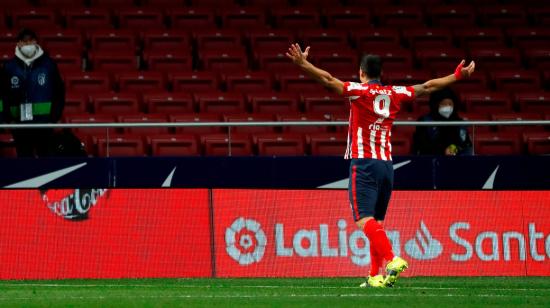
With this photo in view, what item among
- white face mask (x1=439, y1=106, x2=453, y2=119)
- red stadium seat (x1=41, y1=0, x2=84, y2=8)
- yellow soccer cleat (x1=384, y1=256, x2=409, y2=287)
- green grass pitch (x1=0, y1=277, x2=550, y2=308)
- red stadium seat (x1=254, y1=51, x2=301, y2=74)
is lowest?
green grass pitch (x1=0, y1=277, x2=550, y2=308)

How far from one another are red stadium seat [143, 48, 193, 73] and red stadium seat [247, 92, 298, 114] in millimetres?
1675

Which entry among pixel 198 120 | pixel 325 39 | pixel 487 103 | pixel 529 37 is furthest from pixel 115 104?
pixel 529 37

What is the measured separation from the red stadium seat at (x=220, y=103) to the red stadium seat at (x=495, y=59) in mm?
4663

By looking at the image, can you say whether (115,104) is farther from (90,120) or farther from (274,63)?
(274,63)

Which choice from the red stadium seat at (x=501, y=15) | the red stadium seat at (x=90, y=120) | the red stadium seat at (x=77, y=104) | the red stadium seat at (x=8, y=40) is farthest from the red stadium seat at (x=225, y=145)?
the red stadium seat at (x=501, y=15)

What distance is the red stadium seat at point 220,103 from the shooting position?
18.2m

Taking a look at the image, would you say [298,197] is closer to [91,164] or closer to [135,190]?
[135,190]

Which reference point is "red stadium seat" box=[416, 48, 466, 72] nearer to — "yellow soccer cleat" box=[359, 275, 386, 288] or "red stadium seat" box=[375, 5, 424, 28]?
"red stadium seat" box=[375, 5, 424, 28]

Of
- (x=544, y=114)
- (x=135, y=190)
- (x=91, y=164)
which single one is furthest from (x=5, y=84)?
(x=544, y=114)

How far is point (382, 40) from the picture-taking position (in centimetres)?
2073

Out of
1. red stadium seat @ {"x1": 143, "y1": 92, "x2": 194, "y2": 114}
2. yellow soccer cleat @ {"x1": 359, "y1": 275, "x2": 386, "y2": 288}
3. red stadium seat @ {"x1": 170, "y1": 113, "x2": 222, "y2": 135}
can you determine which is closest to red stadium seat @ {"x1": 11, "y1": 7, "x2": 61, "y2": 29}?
red stadium seat @ {"x1": 143, "y1": 92, "x2": 194, "y2": 114}

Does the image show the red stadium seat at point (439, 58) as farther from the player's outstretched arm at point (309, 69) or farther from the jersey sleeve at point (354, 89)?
Answer: the player's outstretched arm at point (309, 69)

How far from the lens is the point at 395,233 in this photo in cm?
1333

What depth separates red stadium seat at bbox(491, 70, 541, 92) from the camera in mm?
19828
